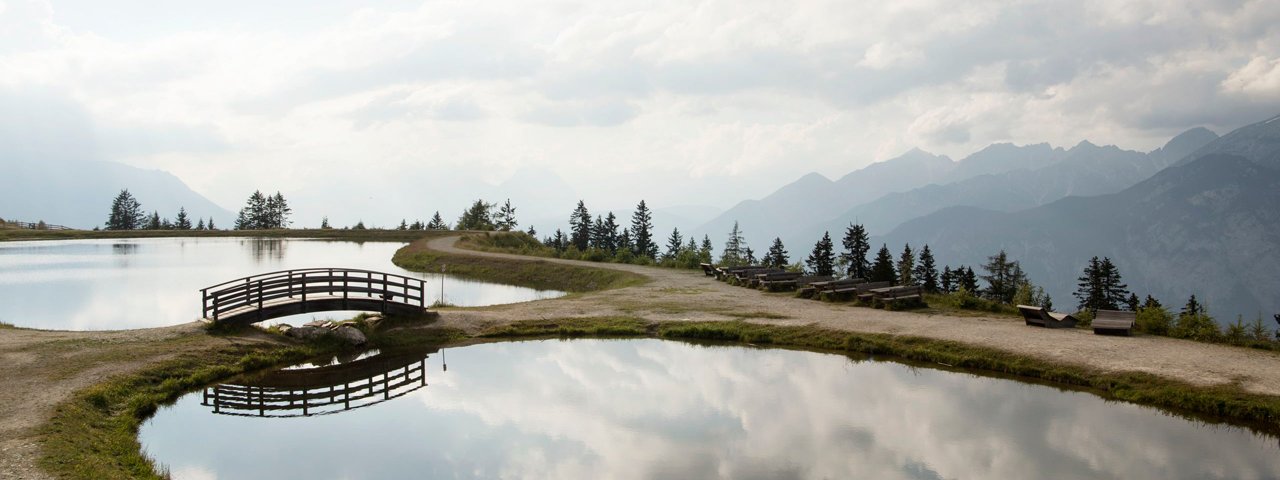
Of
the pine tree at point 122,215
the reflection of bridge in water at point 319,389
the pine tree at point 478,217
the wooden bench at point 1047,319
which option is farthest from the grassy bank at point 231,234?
the wooden bench at point 1047,319

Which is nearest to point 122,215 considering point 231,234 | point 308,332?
point 231,234

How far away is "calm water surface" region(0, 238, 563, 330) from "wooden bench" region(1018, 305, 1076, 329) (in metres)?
26.4

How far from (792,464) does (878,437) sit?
2768 mm

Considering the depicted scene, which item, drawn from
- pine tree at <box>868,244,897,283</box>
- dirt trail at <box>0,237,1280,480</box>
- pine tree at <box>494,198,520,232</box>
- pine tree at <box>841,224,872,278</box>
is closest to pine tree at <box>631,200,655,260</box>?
pine tree at <box>494,198,520,232</box>

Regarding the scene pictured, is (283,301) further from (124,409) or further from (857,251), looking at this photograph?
(857,251)

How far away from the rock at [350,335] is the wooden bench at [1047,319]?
2425cm

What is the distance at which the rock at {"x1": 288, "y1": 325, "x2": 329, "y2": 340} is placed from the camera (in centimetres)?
2466

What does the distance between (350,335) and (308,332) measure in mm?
1381

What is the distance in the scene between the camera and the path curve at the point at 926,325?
19703mm

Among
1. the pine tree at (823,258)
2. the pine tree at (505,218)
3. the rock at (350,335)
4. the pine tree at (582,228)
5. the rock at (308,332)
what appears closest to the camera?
the rock at (308,332)

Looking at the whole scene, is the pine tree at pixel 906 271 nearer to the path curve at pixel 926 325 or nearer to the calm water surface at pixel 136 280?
the path curve at pixel 926 325

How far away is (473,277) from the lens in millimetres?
58375

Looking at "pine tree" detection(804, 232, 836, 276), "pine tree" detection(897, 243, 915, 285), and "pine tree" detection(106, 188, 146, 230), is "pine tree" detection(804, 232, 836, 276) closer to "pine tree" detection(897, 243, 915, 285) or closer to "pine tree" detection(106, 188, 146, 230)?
"pine tree" detection(897, 243, 915, 285)

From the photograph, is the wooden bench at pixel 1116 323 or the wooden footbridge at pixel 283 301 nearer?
the wooden bench at pixel 1116 323
